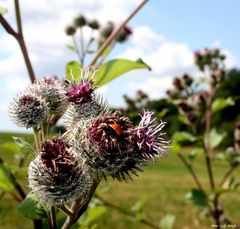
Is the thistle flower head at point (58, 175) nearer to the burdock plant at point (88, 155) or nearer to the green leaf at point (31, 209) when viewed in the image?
the burdock plant at point (88, 155)

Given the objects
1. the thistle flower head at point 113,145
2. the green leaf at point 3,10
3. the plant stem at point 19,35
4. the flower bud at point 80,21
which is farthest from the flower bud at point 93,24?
the thistle flower head at point 113,145

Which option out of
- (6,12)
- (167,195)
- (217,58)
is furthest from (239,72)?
(6,12)

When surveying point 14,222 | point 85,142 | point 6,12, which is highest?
point 6,12

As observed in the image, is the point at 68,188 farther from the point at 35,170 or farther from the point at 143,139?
the point at 143,139

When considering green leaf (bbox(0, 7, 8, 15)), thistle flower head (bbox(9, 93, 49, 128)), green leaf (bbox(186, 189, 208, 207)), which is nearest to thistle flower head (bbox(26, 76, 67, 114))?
thistle flower head (bbox(9, 93, 49, 128))

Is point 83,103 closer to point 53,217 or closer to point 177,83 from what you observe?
point 53,217
